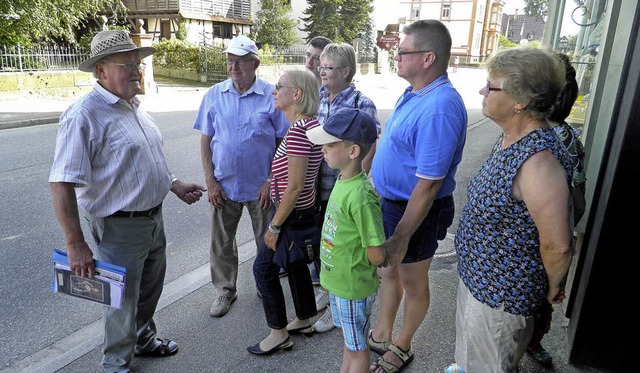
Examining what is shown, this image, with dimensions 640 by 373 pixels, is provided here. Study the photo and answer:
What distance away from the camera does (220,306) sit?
11.0 ft

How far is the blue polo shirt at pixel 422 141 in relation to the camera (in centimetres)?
221

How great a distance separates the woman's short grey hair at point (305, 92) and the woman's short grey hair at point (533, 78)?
1.22 meters

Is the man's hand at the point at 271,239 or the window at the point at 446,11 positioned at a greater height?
the window at the point at 446,11

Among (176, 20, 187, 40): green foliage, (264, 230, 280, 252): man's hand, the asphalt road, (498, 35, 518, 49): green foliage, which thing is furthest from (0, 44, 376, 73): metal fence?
(264, 230, 280, 252): man's hand

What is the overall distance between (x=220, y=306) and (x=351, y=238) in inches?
63.6

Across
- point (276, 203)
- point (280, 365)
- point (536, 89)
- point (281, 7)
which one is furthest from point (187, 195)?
point (281, 7)

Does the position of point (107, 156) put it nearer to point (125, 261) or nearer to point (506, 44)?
point (125, 261)

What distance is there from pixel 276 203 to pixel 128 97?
1042mm

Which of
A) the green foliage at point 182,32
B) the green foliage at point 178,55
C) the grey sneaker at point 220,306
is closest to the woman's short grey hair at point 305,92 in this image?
the grey sneaker at point 220,306

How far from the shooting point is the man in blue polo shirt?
87.6 inches

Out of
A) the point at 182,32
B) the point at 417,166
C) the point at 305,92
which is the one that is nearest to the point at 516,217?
the point at 417,166

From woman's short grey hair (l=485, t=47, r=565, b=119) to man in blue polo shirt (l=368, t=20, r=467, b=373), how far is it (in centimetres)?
47

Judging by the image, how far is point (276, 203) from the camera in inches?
112

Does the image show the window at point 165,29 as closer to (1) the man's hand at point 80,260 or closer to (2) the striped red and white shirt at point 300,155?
(2) the striped red and white shirt at point 300,155
